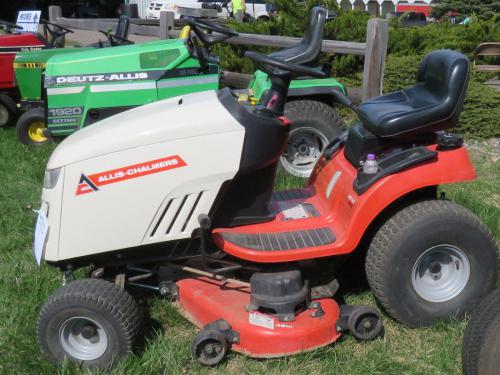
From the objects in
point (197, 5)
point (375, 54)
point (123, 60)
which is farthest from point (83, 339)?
point (197, 5)

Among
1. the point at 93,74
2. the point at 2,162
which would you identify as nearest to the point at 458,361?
the point at 93,74

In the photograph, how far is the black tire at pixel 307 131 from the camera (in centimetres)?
505

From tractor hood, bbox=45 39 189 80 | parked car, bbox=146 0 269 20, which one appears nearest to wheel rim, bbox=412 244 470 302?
tractor hood, bbox=45 39 189 80

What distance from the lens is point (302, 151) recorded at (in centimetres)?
532

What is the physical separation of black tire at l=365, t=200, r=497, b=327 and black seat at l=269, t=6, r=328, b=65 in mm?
921

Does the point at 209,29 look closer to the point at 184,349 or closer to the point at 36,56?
the point at 184,349

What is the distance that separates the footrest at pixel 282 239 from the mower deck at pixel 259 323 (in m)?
0.30

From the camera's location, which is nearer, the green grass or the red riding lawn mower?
the green grass

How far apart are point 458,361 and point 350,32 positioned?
5644 millimetres

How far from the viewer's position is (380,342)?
2.99m

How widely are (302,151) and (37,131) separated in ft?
11.1

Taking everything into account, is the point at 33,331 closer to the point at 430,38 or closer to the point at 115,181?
the point at 115,181

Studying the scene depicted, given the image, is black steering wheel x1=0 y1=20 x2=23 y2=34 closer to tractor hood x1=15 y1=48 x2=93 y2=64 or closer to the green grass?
tractor hood x1=15 y1=48 x2=93 y2=64

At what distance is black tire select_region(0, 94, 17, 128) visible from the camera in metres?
7.58
